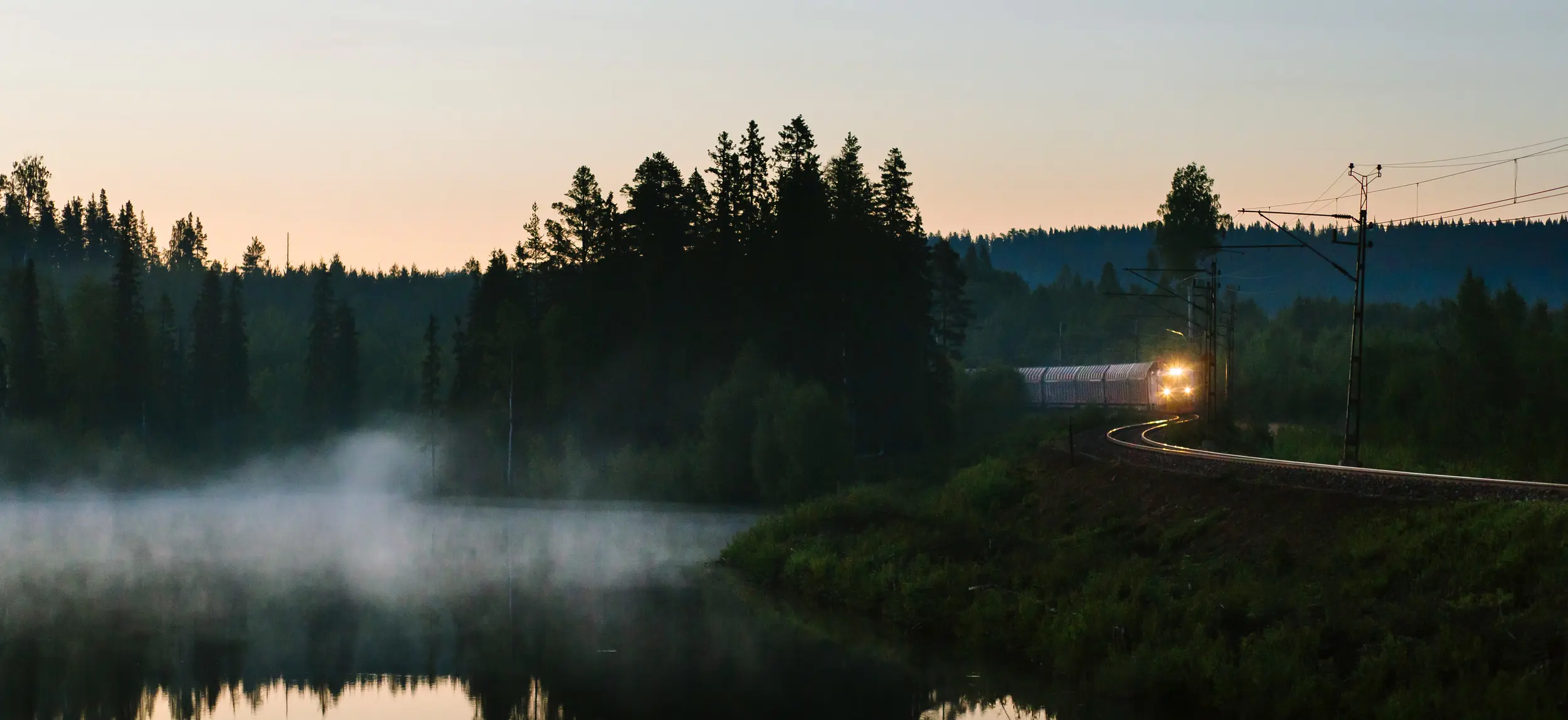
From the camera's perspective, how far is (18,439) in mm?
111500

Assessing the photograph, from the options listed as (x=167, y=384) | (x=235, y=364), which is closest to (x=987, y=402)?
(x=235, y=364)

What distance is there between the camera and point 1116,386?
113125mm

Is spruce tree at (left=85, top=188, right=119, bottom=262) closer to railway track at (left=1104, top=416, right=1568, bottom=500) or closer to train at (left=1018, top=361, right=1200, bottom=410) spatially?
train at (left=1018, top=361, right=1200, bottom=410)

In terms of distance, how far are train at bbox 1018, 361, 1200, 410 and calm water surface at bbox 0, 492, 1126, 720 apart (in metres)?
40.8

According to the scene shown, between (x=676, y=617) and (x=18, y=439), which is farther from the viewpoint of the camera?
(x=18, y=439)

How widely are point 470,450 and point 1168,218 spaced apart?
204 feet

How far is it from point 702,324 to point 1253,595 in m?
68.6

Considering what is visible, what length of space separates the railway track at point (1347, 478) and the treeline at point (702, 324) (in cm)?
3991

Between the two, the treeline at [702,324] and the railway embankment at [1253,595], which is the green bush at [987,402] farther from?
the railway embankment at [1253,595]

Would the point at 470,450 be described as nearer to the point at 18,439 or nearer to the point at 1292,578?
the point at 18,439

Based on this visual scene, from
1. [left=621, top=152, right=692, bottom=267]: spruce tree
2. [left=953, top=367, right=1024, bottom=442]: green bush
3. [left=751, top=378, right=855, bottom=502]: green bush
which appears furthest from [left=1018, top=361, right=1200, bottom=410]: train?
[left=621, top=152, right=692, bottom=267]: spruce tree

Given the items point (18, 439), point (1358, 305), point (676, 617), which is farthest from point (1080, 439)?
point (18, 439)

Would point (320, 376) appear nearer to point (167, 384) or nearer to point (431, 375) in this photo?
point (167, 384)

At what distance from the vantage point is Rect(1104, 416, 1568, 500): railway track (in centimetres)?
3091
